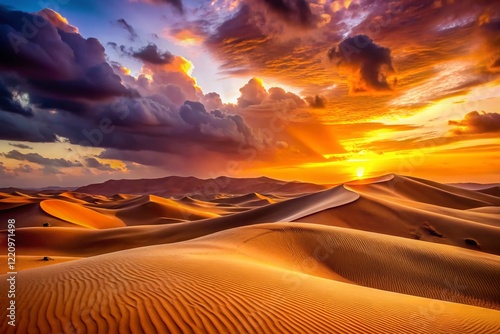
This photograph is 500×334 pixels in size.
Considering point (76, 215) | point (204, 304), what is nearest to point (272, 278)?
point (204, 304)

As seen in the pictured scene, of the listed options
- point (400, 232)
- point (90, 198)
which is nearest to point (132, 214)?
point (90, 198)

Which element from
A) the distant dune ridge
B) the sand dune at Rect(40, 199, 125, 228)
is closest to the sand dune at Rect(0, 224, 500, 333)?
the distant dune ridge

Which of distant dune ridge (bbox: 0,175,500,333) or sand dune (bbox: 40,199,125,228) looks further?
sand dune (bbox: 40,199,125,228)

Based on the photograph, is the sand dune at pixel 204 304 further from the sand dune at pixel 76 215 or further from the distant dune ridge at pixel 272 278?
the sand dune at pixel 76 215

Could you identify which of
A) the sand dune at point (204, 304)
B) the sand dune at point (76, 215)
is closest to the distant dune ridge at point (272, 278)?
the sand dune at point (204, 304)

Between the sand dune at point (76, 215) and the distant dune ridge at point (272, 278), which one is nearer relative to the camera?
the distant dune ridge at point (272, 278)

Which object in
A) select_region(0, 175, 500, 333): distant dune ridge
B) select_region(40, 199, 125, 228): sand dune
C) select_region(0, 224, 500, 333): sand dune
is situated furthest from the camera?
select_region(40, 199, 125, 228): sand dune

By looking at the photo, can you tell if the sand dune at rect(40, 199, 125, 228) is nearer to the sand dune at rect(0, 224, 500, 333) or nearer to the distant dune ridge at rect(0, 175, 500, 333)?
the distant dune ridge at rect(0, 175, 500, 333)

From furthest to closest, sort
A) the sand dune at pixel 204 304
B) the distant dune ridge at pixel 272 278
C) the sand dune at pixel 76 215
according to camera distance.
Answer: the sand dune at pixel 76 215, the distant dune ridge at pixel 272 278, the sand dune at pixel 204 304

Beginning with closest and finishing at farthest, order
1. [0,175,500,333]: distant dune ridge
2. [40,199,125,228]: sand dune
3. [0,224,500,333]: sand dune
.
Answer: [0,224,500,333]: sand dune → [0,175,500,333]: distant dune ridge → [40,199,125,228]: sand dune

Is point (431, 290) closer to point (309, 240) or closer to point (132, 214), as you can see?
point (309, 240)

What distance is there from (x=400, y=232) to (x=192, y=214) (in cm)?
3305

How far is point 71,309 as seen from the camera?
465 centimetres

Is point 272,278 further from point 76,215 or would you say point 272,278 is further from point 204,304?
point 76,215
